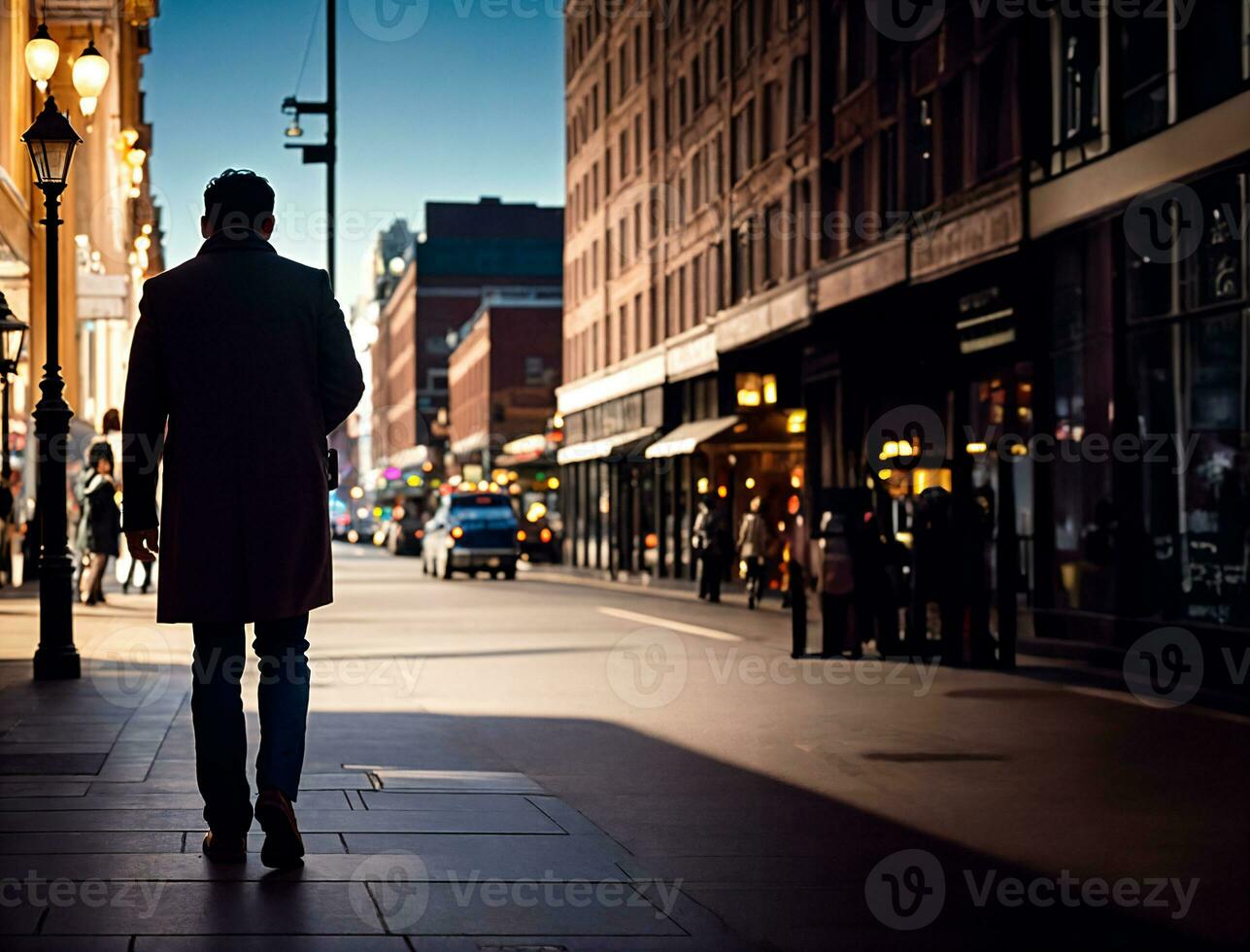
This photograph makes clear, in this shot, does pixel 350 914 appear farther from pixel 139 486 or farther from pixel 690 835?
pixel 690 835

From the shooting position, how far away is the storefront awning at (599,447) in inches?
1939

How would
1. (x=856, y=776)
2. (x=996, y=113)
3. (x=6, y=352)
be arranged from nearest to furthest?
1. (x=856, y=776)
2. (x=6, y=352)
3. (x=996, y=113)

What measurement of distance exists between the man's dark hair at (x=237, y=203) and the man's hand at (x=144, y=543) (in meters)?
1.02

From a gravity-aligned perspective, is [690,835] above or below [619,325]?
below

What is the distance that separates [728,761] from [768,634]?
37.9ft

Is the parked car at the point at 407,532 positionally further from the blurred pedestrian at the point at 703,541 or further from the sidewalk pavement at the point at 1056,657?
the sidewalk pavement at the point at 1056,657

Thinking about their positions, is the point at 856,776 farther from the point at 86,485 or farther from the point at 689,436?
the point at 689,436

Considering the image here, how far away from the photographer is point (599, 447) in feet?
183

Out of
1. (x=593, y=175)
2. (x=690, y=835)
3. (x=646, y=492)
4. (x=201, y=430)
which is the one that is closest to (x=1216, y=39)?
(x=690, y=835)

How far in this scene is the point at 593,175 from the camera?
198 ft

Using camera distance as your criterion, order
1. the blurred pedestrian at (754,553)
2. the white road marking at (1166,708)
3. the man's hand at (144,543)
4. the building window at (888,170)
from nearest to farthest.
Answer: the man's hand at (144,543) < the white road marking at (1166,708) < the blurred pedestrian at (754,553) < the building window at (888,170)

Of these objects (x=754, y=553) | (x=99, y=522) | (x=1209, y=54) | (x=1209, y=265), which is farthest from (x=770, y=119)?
(x=1209, y=265)

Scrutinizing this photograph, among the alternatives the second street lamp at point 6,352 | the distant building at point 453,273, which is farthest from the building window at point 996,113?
the distant building at point 453,273

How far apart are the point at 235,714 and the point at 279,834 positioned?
42cm
